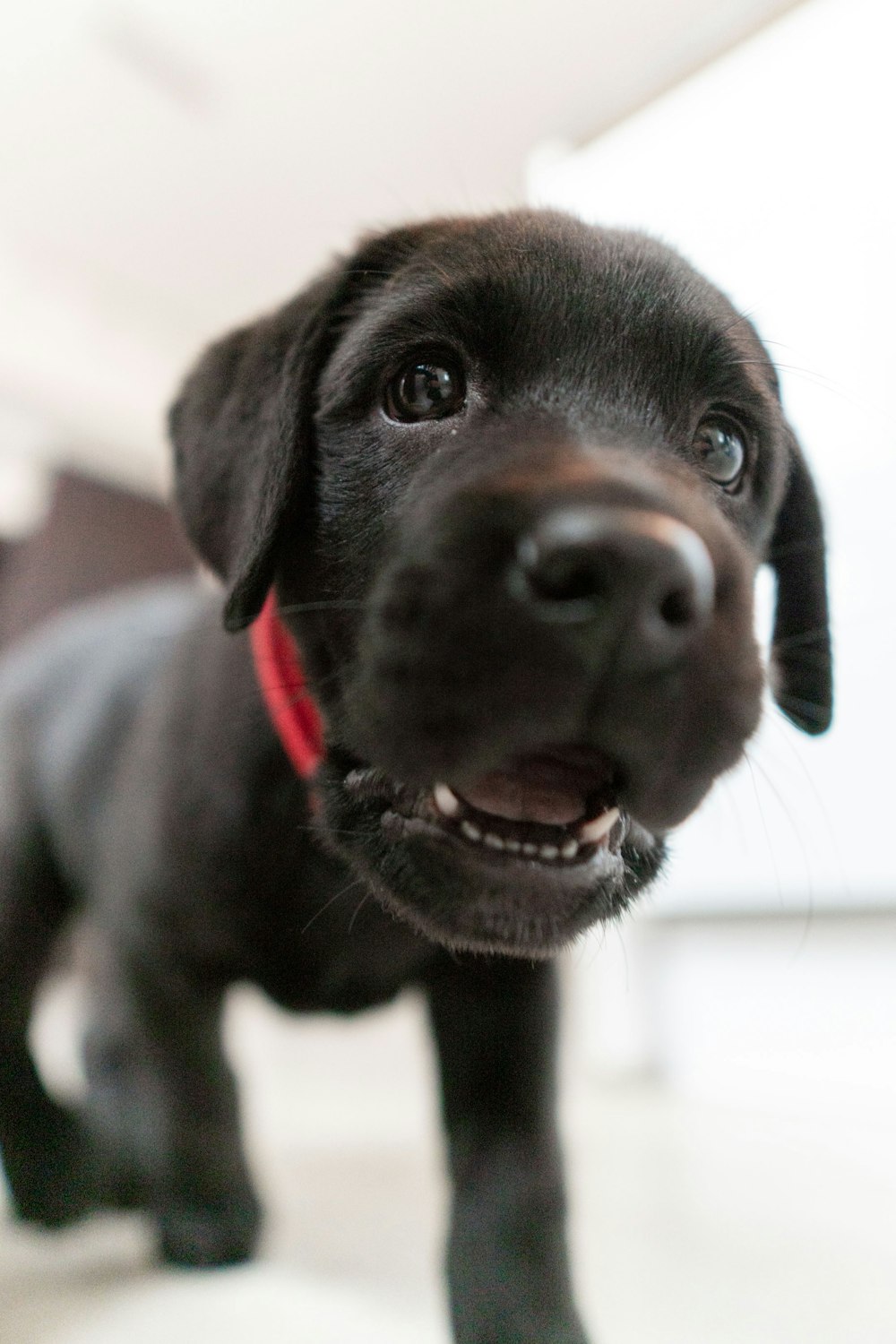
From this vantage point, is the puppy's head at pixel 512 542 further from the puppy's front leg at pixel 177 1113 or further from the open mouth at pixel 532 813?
the puppy's front leg at pixel 177 1113

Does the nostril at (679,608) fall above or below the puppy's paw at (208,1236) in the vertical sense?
above

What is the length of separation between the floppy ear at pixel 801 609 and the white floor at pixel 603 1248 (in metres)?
0.50

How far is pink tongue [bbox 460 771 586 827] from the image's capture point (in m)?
0.66

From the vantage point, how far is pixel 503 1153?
0.93 m

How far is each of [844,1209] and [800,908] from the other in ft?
1.12

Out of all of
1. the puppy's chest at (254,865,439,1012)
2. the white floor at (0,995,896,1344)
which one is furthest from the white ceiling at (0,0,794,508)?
the white floor at (0,995,896,1344)

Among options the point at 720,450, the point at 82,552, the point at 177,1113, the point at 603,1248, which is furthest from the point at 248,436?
the point at 82,552

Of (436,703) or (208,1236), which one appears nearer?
(436,703)

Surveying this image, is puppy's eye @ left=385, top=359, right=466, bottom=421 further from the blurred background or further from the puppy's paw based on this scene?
the puppy's paw

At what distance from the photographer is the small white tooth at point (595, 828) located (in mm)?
685

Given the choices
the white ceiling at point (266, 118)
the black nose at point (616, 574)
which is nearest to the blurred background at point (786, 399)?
the white ceiling at point (266, 118)

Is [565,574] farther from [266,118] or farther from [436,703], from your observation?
[266,118]

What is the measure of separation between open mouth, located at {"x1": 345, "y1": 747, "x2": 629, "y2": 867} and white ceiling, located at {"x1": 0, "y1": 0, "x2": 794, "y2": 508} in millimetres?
747

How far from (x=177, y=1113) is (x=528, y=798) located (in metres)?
0.68
